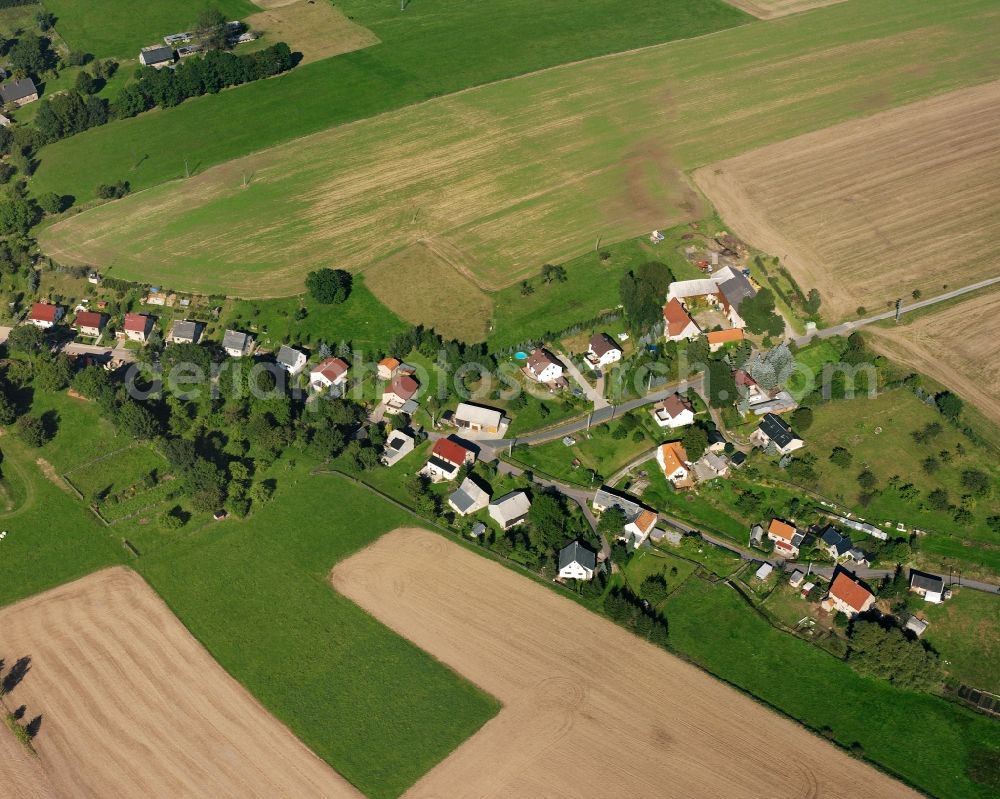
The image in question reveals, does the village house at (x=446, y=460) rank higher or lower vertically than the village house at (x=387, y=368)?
lower

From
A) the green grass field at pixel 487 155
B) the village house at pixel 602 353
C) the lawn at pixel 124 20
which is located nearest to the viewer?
the village house at pixel 602 353

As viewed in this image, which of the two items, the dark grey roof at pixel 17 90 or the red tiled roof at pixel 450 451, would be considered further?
the dark grey roof at pixel 17 90

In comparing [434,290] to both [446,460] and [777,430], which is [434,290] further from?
[777,430]

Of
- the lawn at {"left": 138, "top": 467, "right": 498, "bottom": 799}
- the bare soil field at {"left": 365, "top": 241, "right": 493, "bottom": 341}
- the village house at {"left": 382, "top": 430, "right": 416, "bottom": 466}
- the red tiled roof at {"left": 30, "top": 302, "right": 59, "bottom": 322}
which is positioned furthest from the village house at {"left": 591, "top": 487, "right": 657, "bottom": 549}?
the red tiled roof at {"left": 30, "top": 302, "right": 59, "bottom": 322}

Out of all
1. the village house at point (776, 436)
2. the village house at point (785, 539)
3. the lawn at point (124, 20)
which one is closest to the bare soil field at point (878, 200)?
the village house at point (776, 436)

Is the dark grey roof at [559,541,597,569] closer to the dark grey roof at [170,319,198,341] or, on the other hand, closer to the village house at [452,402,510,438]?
the village house at [452,402,510,438]

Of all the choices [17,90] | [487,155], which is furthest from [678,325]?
[17,90]

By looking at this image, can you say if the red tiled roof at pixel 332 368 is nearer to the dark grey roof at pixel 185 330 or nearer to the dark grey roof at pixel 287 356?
the dark grey roof at pixel 287 356
